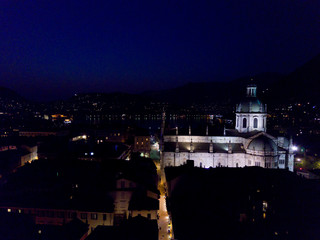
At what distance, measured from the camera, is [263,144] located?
4256cm

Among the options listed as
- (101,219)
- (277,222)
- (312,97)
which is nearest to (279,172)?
(277,222)

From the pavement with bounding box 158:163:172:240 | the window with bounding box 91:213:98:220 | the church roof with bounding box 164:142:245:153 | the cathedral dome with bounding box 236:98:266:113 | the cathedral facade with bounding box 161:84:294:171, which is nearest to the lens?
the pavement with bounding box 158:163:172:240

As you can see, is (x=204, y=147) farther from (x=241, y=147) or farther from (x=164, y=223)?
(x=164, y=223)

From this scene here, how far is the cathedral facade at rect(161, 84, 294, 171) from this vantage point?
4291 centimetres

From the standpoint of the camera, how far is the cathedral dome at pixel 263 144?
139ft

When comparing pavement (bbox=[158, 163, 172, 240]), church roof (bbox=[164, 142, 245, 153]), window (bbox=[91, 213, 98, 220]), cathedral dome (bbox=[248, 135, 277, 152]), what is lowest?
pavement (bbox=[158, 163, 172, 240])

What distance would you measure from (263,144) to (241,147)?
4510 mm

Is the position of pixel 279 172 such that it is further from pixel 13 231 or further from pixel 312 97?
pixel 312 97

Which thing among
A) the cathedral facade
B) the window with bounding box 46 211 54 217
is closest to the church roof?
the cathedral facade

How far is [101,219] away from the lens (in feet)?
90.3

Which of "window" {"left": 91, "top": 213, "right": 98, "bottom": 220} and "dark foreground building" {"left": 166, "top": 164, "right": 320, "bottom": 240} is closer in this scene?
"dark foreground building" {"left": 166, "top": 164, "right": 320, "bottom": 240}

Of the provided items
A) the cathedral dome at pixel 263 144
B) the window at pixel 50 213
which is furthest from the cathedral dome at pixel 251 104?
the window at pixel 50 213

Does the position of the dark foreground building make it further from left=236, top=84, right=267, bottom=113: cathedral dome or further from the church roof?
left=236, top=84, right=267, bottom=113: cathedral dome

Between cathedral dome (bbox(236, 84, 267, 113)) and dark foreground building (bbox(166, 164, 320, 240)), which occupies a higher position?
cathedral dome (bbox(236, 84, 267, 113))
